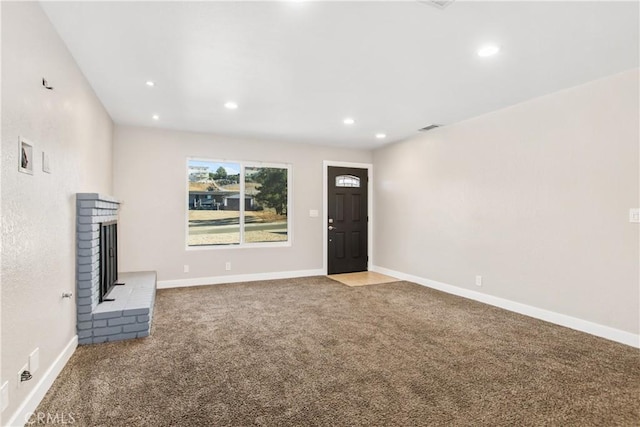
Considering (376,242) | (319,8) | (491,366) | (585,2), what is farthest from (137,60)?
(376,242)

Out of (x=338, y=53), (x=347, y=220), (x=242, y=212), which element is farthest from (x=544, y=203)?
(x=242, y=212)

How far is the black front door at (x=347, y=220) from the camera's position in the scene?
6512 mm

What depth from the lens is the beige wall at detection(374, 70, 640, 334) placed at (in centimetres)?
313

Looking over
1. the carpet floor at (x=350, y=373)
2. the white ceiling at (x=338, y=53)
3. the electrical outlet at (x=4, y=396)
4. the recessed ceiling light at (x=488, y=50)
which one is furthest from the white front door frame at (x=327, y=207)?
the electrical outlet at (x=4, y=396)

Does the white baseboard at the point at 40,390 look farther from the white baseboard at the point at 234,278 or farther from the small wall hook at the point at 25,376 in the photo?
the white baseboard at the point at 234,278

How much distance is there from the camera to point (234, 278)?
5.67m

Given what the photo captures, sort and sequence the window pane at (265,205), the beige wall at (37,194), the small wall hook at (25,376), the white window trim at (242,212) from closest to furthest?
the beige wall at (37,194)
the small wall hook at (25,376)
the white window trim at (242,212)
the window pane at (265,205)

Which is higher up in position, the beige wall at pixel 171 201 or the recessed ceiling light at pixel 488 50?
the recessed ceiling light at pixel 488 50

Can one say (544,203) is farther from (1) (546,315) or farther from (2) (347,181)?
(2) (347,181)

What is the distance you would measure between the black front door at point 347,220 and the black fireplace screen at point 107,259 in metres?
3.60

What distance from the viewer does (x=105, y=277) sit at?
3.56 m

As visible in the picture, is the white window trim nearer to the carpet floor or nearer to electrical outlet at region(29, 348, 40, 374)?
the carpet floor

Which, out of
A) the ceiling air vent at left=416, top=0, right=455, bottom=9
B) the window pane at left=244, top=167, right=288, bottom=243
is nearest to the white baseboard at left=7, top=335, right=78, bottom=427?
the ceiling air vent at left=416, top=0, right=455, bottom=9

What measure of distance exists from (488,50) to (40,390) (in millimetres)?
3971
